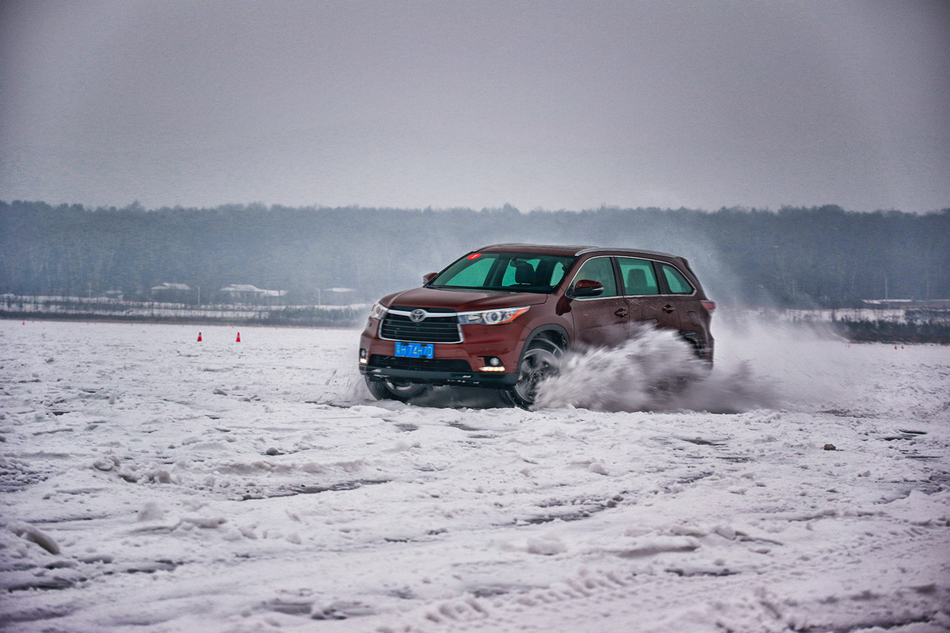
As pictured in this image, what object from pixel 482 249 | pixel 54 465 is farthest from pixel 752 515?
pixel 482 249

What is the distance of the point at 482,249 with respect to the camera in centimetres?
1075

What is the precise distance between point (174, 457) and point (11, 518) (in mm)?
1793

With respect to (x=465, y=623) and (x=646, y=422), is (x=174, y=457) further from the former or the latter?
(x=646, y=422)

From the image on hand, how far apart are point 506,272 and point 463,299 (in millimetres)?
1085

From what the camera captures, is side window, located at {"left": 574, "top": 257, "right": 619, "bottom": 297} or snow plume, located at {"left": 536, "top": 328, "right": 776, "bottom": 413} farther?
→ side window, located at {"left": 574, "top": 257, "right": 619, "bottom": 297}

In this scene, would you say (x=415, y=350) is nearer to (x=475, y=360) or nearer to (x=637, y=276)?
(x=475, y=360)

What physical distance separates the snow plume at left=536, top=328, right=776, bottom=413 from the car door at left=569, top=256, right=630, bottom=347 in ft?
0.52

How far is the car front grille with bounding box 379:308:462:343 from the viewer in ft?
30.0

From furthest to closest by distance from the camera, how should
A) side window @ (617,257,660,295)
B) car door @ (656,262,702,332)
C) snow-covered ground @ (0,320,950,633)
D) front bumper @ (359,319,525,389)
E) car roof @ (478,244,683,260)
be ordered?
car door @ (656,262,702,332) < side window @ (617,257,660,295) < car roof @ (478,244,683,260) < front bumper @ (359,319,525,389) < snow-covered ground @ (0,320,950,633)

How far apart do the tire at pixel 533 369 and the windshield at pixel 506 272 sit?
2.29ft

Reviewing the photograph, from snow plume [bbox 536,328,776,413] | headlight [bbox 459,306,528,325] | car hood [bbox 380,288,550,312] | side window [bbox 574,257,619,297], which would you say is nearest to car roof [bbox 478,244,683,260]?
side window [bbox 574,257,619,297]

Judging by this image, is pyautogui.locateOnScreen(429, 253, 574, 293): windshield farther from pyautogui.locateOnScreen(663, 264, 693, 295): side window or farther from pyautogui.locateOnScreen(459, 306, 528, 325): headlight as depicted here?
pyautogui.locateOnScreen(663, 264, 693, 295): side window

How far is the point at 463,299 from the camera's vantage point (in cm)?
941

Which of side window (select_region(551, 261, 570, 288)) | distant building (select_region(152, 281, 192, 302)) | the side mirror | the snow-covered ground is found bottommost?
the snow-covered ground
